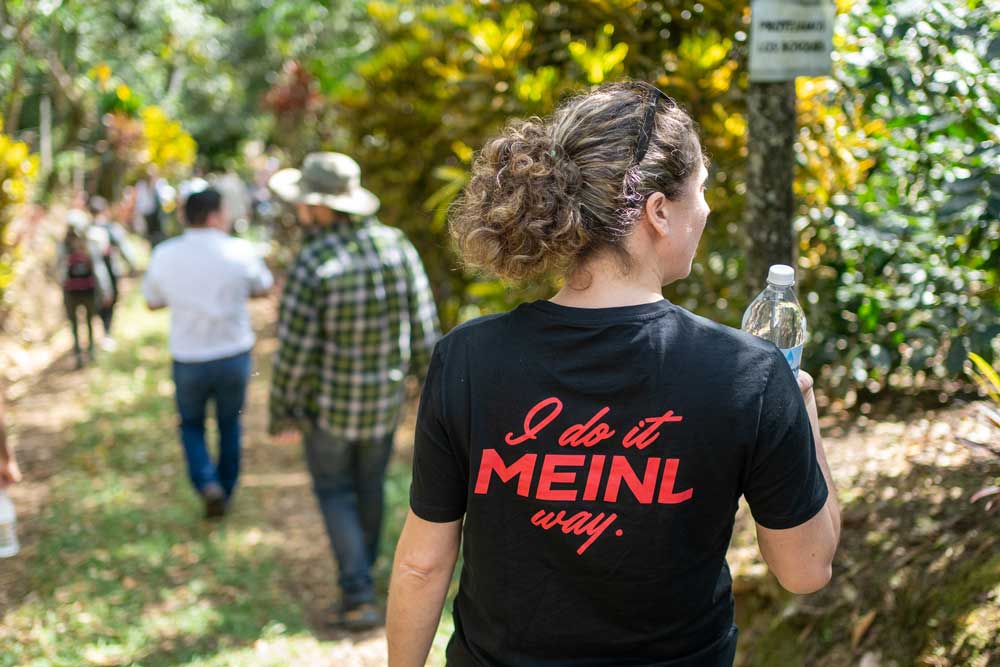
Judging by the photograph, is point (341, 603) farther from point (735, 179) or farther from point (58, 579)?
point (735, 179)

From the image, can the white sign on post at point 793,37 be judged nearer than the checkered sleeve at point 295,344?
Yes

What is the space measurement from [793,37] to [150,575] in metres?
4.15

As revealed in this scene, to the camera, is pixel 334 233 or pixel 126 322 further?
pixel 126 322

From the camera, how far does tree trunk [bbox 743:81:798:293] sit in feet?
10.0

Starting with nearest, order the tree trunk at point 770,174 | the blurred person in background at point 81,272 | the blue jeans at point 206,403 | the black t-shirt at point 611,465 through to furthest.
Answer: the black t-shirt at point 611,465 → the tree trunk at point 770,174 → the blue jeans at point 206,403 → the blurred person in background at point 81,272

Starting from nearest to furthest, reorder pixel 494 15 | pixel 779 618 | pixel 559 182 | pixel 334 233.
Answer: pixel 559 182
pixel 779 618
pixel 334 233
pixel 494 15

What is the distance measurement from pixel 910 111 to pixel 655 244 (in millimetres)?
2517

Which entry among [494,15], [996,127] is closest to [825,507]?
[996,127]

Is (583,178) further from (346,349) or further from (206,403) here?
(206,403)

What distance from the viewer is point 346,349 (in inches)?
169

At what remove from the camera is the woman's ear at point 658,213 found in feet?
5.07

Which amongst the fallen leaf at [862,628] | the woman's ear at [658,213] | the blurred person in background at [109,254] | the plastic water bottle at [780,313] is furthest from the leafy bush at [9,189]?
the woman's ear at [658,213]

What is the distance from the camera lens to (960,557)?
9.84ft

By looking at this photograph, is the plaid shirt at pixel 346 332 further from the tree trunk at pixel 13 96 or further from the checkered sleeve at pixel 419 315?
the tree trunk at pixel 13 96
